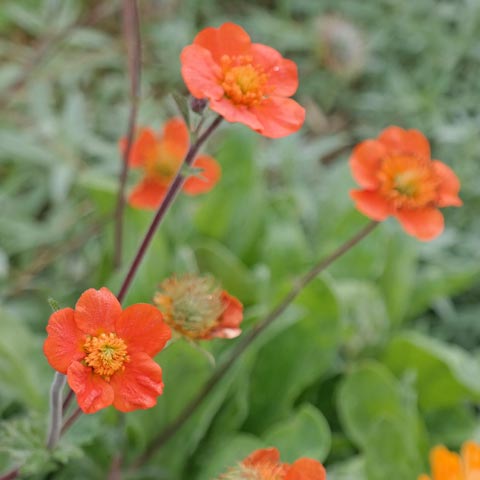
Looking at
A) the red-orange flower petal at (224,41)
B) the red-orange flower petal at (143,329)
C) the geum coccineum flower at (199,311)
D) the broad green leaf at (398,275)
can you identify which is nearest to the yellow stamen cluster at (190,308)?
the geum coccineum flower at (199,311)

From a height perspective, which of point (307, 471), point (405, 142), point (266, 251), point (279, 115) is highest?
point (279, 115)

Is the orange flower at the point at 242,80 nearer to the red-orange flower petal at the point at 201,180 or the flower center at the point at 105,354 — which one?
the flower center at the point at 105,354

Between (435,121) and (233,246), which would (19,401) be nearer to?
(233,246)

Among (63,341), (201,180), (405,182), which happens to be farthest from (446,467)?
(201,180)

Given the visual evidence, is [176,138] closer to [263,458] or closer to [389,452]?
[389,452]

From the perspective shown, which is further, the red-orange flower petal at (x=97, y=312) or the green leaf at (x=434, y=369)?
the green leaf at (x=434, y=369)

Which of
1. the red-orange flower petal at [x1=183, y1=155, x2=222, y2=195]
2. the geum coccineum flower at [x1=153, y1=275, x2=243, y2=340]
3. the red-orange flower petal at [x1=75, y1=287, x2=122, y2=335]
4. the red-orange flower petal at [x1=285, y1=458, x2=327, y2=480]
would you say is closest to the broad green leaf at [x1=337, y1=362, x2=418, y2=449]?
the red-orange flower petal at [x1=183, y1=155, x2=222, y2=195]

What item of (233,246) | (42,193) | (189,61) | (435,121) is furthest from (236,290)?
(435,121)
